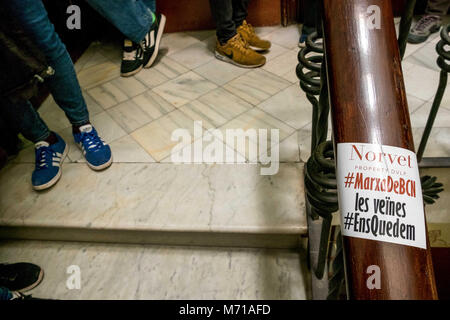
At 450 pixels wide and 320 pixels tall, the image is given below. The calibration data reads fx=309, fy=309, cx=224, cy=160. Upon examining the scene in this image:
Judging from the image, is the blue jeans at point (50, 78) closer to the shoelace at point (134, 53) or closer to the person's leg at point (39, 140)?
the person's leg at point (39, 140)

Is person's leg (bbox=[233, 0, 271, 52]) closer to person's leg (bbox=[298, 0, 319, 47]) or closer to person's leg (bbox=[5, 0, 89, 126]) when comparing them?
person's leg (bbox=[298, 0, 319, 47])

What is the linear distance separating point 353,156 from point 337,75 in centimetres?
12

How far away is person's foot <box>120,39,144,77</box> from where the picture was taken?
205 centimetres

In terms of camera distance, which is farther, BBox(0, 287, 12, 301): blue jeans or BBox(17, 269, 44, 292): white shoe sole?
BBox(17, 269, 44, 292): white shoe sole

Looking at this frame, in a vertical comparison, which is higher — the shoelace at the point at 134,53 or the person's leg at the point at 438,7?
the person's leg at the point at 438,7

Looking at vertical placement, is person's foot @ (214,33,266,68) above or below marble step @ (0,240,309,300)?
above

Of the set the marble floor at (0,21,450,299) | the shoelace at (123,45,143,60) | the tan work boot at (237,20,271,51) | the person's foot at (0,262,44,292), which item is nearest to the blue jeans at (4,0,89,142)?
the marble floor at (0,21,450,299)

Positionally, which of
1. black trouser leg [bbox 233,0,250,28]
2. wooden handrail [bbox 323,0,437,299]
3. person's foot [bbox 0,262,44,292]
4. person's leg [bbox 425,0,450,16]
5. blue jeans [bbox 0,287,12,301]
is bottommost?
person's foot [bbox 0,262,44,292]

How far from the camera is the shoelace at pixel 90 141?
56.7 inches

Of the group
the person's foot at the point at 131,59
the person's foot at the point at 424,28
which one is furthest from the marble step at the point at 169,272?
the person's foot at the point at 424,28

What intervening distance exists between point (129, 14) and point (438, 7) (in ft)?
6.77

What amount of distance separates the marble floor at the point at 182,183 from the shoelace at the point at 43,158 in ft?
0.30

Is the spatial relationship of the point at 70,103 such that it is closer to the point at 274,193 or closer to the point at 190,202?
the point at 190,202

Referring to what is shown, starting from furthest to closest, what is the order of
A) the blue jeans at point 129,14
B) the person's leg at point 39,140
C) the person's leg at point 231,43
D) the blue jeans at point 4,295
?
the person's leg at point 231,43 < the blue jeans at point 129,14 < the person's leg at point 39,140 < the blue jeans at point 4,295
